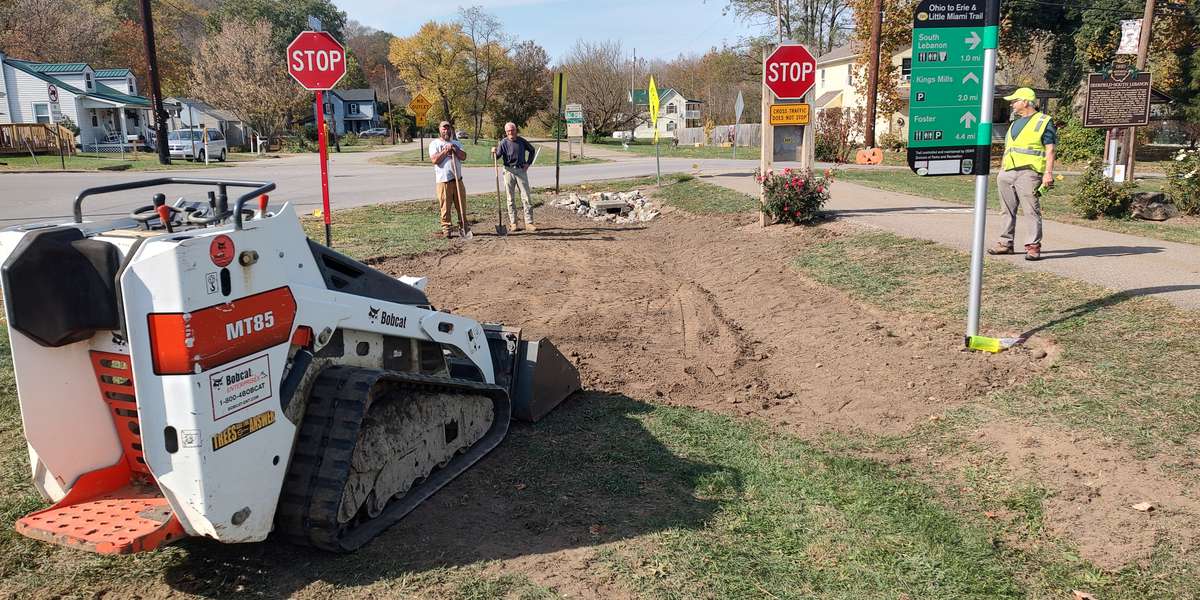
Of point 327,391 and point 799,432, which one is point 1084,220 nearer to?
point 799,432

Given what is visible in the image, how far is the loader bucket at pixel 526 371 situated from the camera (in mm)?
5512

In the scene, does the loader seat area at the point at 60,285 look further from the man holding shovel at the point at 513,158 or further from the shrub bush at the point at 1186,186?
the shrub bush at the point at 1186,186

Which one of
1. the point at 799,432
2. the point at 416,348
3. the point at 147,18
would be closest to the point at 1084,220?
the point at 799,432

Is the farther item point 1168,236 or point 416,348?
point 1168,236

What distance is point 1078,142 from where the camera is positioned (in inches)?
1321

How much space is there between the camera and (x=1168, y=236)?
1120cm

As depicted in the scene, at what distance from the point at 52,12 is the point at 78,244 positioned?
69.4 m

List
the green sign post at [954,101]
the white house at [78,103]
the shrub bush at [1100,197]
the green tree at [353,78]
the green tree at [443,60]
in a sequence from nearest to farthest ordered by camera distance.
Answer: the green sign post at [954,101] → the shrub bush at [1100,197] → the white house at [78,103] → the green tree at [443,60] → the green tree at [353,78]

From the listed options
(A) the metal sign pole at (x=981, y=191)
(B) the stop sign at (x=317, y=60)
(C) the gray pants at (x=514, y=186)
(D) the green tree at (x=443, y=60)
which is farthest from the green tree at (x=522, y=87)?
(A) the metal sign pole at (x=981, y=191)

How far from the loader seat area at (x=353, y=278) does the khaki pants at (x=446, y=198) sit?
927cm

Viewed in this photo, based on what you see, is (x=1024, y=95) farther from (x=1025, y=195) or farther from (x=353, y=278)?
(x=353, y=278)

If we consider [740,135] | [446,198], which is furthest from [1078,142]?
[740,135]

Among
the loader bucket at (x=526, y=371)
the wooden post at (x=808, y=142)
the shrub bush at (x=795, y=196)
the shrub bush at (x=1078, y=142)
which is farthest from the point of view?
the shrub bush at (x=1078, y=142)

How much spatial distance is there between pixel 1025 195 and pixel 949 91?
9.34 ft
